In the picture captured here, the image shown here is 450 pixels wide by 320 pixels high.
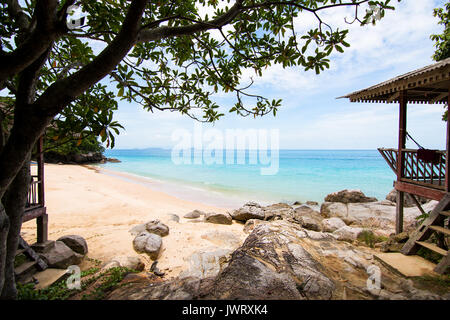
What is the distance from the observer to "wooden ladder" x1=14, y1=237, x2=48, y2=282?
12.7 ft

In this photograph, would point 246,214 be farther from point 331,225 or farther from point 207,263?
point 207,263

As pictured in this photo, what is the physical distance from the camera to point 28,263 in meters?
4.09

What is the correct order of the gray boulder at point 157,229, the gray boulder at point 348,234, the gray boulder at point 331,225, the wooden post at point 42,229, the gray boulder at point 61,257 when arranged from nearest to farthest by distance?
the gray boulder at point 61,257 → the wooden post at point 42,229 → the gray boulder at point 157,229 → the gray boulder at point 348,234 → the gray boulder at point 331,225

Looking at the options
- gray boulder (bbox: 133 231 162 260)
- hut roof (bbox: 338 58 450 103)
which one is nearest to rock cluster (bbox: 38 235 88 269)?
gray boulder (bbox: 133 231 162 260)

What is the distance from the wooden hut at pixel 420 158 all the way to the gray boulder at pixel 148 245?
587 cm

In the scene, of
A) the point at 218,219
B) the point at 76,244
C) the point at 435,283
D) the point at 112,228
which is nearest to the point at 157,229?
the point at 112,228

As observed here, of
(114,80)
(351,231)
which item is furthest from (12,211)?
(351,231)

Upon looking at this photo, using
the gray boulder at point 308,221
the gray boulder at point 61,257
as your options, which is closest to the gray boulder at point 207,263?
the gray boulder at point 61,257

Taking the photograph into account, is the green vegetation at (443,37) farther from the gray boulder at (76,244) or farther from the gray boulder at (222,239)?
the gray boulder at (76,244)

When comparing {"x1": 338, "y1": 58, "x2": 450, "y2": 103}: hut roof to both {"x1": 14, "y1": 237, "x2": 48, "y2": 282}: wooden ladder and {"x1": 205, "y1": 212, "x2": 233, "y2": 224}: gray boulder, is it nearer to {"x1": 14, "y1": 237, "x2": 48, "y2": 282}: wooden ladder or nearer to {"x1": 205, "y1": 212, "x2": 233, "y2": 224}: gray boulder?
{"x1": 205, "y1": 212, "x2": 233, "y2": 224}: gray boulder

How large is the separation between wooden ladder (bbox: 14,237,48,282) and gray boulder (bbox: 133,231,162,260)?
1.88 meters

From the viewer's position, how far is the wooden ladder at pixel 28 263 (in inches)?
153

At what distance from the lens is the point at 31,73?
2.37 metres
